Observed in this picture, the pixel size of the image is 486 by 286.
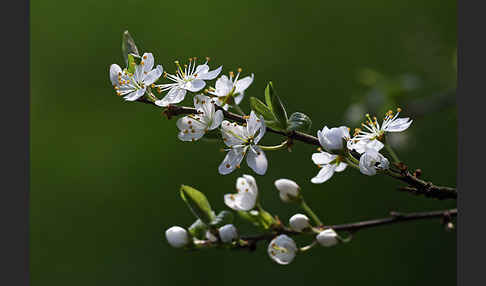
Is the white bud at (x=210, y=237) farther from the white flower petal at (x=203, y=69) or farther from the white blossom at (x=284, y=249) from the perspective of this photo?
the white flower petal at (x=203, y=69)

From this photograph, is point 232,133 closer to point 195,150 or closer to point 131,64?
point 131,64

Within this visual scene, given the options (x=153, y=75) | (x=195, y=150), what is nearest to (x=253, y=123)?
(x=153, y=75)

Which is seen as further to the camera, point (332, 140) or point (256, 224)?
point (256, 224)

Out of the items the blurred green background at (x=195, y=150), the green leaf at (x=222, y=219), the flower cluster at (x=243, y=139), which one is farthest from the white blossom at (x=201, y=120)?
the blurred green background at (x=195, y=150)

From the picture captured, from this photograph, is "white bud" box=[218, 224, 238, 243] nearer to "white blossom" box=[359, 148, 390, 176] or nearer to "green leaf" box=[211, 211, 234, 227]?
"green leaf" box=[211, 211, 234, 227]

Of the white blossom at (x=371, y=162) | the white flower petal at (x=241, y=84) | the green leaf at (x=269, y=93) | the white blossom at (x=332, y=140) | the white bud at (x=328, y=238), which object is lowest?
the white bud at (x=328, y=238)

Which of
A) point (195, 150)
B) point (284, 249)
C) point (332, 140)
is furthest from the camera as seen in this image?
point (195, 150)

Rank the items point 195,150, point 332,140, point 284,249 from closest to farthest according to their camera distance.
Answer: point 332,140 < point 284,249 < point 195,150
